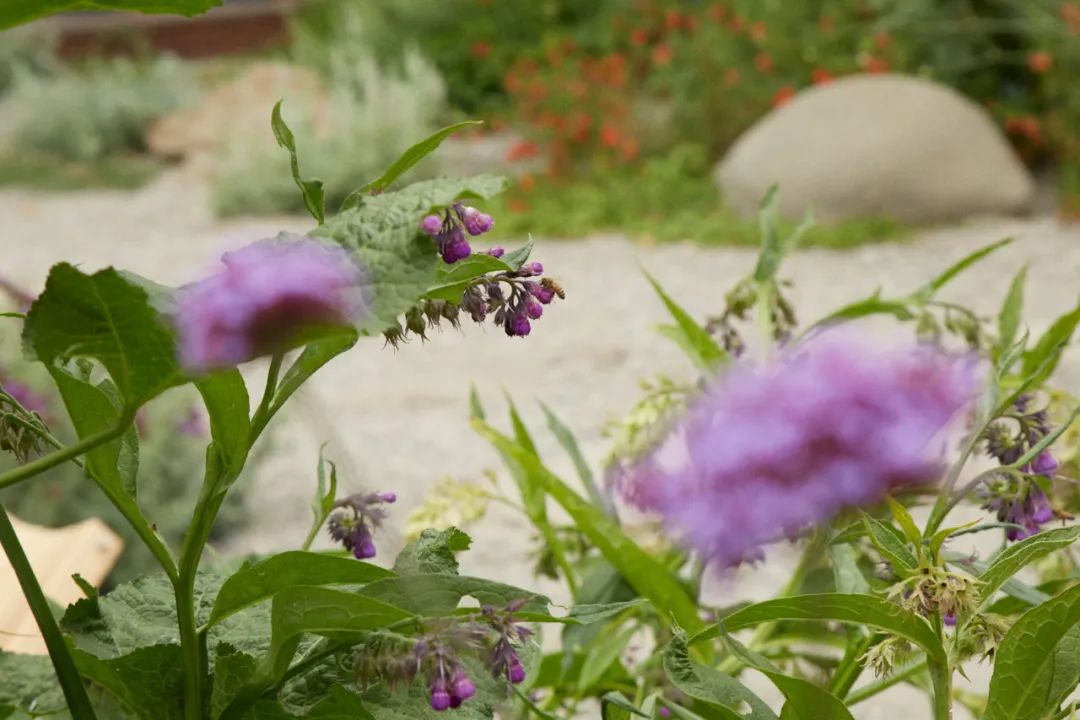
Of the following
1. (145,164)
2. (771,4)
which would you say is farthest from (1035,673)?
(145,164)

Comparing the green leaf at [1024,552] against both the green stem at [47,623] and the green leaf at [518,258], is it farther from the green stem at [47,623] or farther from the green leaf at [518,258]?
the green stem at [47,623]

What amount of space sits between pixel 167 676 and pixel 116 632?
0.24 feet

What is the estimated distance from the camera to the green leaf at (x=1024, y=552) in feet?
2.38

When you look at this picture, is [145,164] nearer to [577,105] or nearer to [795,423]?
[577,105]

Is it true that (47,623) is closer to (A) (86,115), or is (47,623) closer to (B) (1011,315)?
(B) (1011,315)

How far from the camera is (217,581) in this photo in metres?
0.89

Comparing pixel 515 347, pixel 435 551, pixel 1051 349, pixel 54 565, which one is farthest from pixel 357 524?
pixel 515 347

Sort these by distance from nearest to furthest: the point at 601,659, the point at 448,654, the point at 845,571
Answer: the point at 448,654, the point at 845,571, the point at 601,659

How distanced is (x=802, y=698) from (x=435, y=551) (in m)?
0.21

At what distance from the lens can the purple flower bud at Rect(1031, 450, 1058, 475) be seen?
3.18ft

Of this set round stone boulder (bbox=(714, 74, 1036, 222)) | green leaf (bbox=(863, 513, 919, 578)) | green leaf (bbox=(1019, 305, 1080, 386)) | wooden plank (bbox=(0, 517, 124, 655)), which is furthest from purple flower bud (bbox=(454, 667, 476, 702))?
round stone boulder (bbox=(714, 74, 1036, 222))

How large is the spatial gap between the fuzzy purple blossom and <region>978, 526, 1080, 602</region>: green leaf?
38 centimetres

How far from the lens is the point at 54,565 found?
1.81 meters

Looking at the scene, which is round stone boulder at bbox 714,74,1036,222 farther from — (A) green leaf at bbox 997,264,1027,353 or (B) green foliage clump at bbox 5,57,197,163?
(A) green leaf at bbox 997,264,1027,353
